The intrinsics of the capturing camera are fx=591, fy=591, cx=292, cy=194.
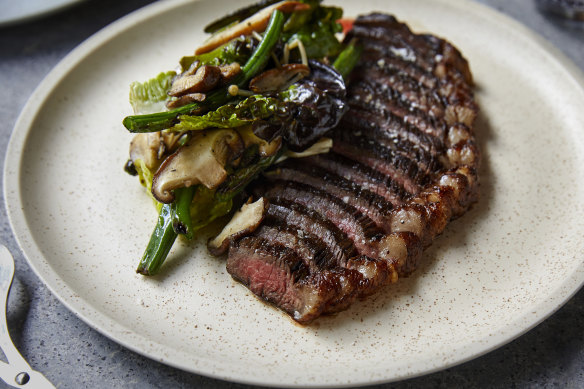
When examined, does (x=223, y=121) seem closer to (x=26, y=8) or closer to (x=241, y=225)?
(x=241, y=225)

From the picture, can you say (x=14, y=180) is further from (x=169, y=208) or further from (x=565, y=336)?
(x=565, y=336)

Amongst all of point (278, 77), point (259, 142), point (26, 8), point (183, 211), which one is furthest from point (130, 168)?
point (26, 8)

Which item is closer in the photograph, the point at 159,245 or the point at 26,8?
the point at 159,245

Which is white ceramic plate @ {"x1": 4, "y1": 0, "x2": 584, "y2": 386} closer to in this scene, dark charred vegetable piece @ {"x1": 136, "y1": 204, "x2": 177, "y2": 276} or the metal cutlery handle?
dark charred vegetable piece @ {"x1": 136, "y1": 204, "x2": 177, "y2": 276}

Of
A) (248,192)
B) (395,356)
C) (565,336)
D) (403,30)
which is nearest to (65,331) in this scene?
(248,192)

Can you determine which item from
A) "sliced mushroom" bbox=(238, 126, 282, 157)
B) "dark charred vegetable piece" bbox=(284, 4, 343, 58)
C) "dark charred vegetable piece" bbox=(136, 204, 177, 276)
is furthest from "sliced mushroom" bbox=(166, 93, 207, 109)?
"dark charred vegetable piece" bbox=(284, 4, 343, 58)

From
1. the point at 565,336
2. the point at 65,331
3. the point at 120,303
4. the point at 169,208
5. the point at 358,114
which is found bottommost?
the point at 65,331
